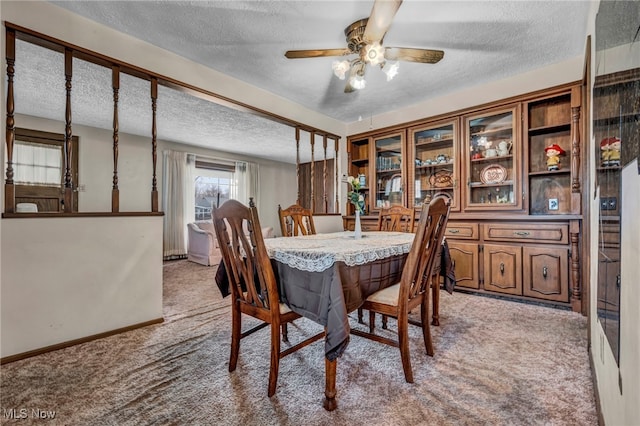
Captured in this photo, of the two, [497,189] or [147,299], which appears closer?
[147,299]

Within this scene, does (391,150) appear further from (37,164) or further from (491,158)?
(37,164)

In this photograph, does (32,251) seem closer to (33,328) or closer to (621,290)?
(33,328)

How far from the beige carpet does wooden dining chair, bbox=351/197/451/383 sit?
0.22 metres

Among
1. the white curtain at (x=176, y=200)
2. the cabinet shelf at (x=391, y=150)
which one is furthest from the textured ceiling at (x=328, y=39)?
the white curtain at (x=176, y=200)

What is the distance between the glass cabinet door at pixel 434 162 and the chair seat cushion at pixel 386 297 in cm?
215

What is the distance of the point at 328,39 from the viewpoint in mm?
2402

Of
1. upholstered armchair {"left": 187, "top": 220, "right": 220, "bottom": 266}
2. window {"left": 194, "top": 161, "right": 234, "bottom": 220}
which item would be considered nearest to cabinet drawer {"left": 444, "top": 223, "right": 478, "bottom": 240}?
upholstered armchair {"left": 187, "top": 220, "right": 220, "bottom": 266}

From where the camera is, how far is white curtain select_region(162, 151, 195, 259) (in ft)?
18.8

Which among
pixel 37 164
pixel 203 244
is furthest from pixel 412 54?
pixel 37 164

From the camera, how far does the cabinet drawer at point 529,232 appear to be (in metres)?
2.68

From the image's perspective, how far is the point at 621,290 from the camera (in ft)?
2.27

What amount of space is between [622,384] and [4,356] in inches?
111

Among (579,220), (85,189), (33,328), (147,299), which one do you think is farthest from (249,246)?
(85,189)

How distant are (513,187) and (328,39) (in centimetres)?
235
